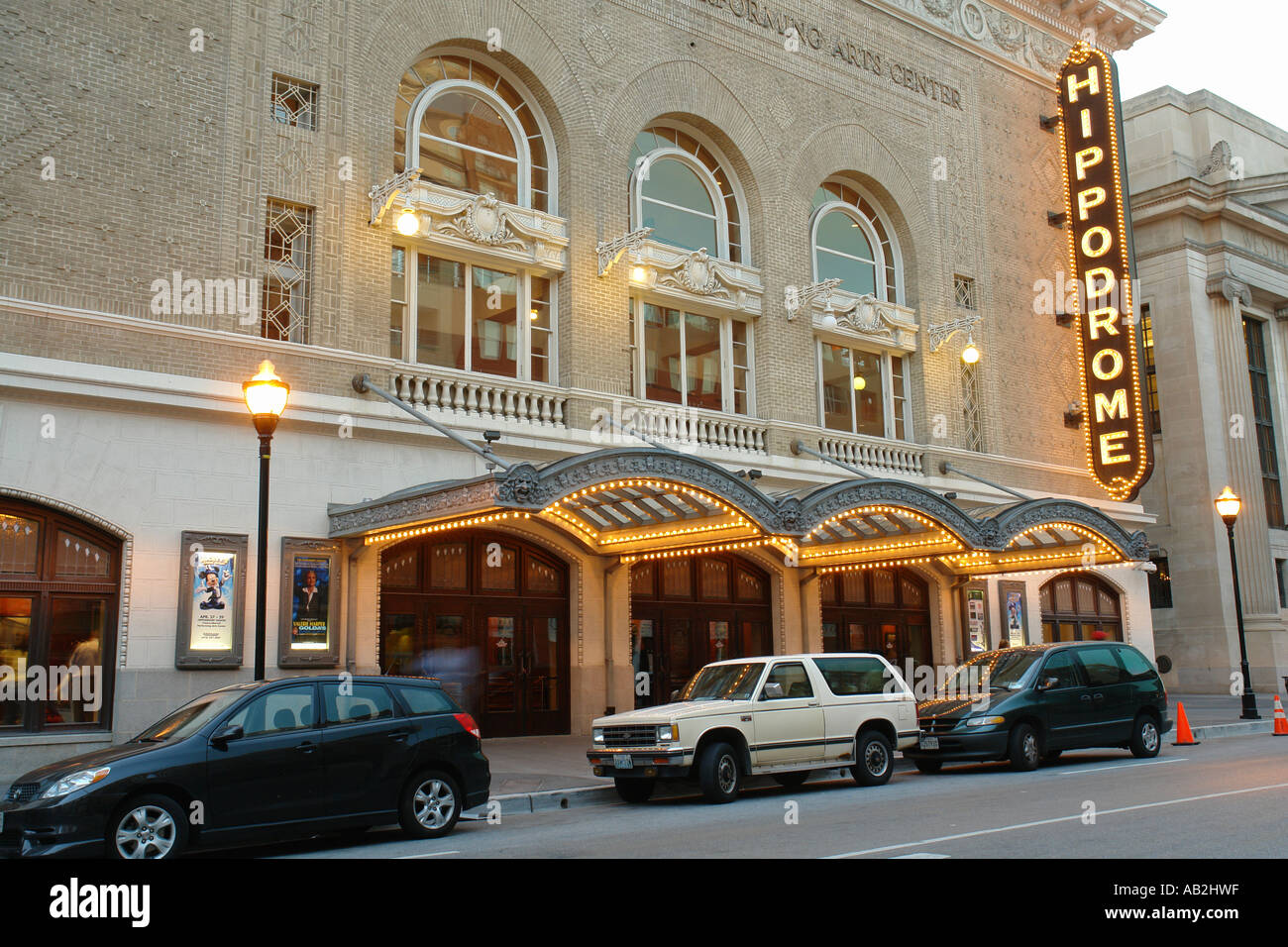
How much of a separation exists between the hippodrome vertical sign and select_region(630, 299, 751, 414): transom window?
420 inches

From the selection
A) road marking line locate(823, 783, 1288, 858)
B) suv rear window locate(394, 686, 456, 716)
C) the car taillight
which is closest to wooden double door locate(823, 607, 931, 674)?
road marking line locate(823, 783, 1288, 858)

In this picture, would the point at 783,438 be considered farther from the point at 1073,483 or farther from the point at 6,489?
the point at 6,489

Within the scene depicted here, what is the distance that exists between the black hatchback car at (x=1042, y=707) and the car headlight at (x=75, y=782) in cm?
1085

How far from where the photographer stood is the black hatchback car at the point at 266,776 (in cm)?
978

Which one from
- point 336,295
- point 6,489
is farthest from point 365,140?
point 6,489

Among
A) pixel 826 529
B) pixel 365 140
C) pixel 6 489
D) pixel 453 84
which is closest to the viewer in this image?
pixel 6 489

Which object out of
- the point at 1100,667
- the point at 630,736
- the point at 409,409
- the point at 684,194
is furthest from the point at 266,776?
the point at 684,194

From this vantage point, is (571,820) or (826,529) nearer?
(571,820)

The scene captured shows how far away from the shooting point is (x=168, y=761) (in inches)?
401

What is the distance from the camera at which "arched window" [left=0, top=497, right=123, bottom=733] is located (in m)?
15.6

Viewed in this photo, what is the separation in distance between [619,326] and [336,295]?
5637 millimetres

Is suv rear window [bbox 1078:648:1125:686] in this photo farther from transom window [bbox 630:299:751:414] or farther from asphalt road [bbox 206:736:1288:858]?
transom window [bbox 630:299:751:414]

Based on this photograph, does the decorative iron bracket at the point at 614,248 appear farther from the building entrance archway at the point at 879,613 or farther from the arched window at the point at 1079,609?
the arched window at the point at 1079,609

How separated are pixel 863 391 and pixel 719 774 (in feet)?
47.7
